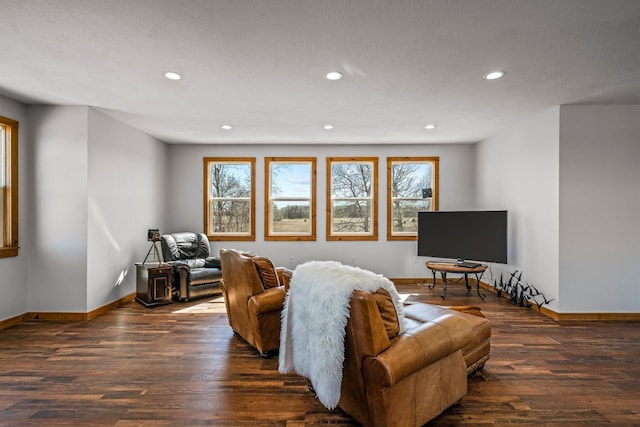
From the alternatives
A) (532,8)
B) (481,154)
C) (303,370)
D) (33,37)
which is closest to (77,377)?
(303,370)

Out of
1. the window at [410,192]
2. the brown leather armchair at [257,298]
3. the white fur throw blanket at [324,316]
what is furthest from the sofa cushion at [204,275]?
the window at [410,192]

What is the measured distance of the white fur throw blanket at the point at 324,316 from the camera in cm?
183

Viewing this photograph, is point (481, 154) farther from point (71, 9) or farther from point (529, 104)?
point (71, 9)

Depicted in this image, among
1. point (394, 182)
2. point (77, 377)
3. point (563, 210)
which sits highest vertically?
point (394, 182)

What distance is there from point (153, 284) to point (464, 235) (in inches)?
190

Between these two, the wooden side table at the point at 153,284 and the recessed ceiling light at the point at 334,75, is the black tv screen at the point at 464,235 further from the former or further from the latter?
the wooden side table at the point at 153,284

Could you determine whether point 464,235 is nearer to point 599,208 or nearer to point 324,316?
point 599,208

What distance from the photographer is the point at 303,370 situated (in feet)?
7.09

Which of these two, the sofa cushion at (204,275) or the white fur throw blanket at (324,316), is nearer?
the white fur throw blanket at (324,316)

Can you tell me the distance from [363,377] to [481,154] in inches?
210

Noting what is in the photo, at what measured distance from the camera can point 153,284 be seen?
4617 millimetres

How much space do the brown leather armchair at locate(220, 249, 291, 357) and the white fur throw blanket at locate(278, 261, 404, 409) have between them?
69cm

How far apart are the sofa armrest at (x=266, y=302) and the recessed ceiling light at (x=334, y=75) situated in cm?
209

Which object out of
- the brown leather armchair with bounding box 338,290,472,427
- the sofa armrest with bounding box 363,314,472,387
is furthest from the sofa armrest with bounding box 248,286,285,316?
the sofa armrest with bounding box 363,314,472,387
